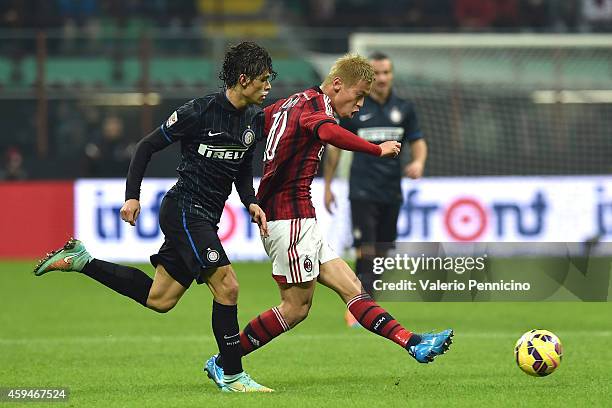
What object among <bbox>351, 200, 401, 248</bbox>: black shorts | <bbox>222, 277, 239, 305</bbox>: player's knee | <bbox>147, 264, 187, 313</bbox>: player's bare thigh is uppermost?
<bbox>222, 277, 239, 305</bbox>: player's knee

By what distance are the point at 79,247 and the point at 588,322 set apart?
5.15 metres

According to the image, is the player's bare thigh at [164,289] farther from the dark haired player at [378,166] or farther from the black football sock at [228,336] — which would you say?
the dark haired player at [378,166]

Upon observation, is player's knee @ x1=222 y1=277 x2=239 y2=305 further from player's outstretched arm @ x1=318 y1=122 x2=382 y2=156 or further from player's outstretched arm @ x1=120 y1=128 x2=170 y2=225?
player's outstretched arm @ x1=318 y1=122 x2=382 y2=156

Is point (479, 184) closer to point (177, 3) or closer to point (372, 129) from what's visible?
point (372, 129)

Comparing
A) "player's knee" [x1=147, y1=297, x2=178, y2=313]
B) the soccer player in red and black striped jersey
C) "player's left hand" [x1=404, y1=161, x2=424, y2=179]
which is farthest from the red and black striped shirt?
"player's left hand" [x1=404, y1=161, x2=424, y2=179]

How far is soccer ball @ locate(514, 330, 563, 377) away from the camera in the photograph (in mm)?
6996

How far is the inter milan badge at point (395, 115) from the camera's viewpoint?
33.7 ft

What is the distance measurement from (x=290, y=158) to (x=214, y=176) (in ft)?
1.48

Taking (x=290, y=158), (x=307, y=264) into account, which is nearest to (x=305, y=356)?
(x=307, y=264)

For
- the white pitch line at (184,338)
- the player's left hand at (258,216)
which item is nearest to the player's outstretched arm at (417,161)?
the white pitch line at (184,338)

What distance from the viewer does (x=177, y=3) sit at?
2377 cm

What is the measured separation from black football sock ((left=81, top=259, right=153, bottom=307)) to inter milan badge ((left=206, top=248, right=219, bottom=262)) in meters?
0.58

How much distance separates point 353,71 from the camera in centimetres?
695

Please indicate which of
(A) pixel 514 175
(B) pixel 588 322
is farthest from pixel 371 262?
(A) pixel 514 175
